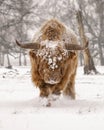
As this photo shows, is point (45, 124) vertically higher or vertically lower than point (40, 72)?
lower

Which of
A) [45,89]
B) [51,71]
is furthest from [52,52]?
[45,89]

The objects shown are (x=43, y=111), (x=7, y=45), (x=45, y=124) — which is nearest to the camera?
(x=45, y=124)

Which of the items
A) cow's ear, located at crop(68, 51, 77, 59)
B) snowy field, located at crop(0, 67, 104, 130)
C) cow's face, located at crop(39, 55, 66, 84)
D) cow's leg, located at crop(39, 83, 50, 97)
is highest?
cow's ear, located at crop(68, 51, 77, 59)

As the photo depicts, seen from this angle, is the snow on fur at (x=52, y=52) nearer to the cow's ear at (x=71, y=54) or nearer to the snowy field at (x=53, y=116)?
the cow's ear at (x=71, y=54)

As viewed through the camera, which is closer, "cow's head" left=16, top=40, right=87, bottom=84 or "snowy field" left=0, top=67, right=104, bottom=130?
"snowy field" left=0, top=67, right=104, bottom=130

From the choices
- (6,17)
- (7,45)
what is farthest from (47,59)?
(6,17)

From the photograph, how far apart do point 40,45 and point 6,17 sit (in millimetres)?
18315

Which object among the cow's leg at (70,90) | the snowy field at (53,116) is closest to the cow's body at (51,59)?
the snowy field at (53,116)

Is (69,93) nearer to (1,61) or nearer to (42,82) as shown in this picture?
(42,82)

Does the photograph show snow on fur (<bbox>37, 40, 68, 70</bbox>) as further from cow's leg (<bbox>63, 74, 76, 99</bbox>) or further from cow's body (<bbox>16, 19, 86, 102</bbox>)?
cow's leg (<bbox>63, 74, 76, 99</bbox>)

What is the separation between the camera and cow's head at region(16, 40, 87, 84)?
8742 mm

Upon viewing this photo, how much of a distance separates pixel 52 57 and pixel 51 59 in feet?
0.21

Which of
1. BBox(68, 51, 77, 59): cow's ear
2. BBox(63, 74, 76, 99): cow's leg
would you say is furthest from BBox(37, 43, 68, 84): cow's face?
BBox(63, 74, 76, 99): cow's leg

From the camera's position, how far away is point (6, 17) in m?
27.2
